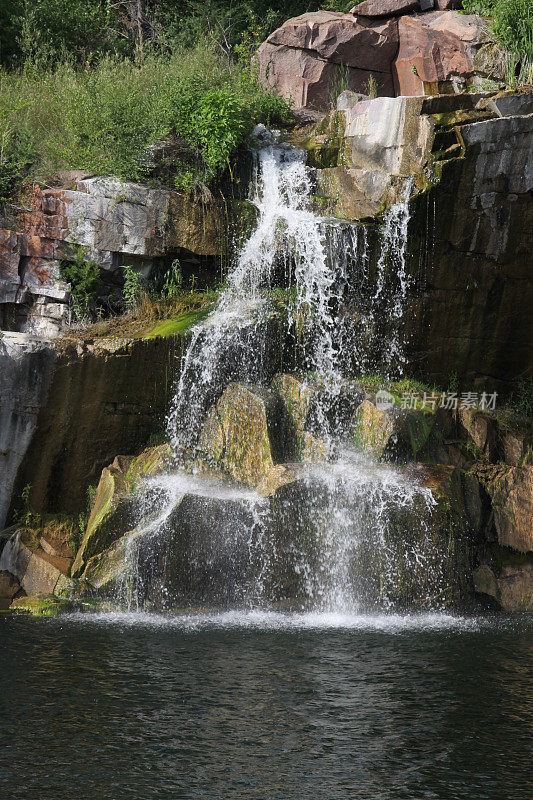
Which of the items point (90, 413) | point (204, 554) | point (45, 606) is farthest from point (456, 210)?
point (45, 606)

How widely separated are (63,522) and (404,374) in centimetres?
546

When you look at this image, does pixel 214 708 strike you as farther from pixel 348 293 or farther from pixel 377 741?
pixel 348 293

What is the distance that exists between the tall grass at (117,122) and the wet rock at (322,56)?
246cm

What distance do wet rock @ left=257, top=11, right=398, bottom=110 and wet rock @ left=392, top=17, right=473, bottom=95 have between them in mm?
320

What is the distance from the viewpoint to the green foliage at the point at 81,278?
11883mm

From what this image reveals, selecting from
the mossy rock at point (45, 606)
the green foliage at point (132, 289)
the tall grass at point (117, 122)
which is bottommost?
the mossy rock at point (45, 606)

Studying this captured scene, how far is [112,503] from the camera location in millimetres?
9922

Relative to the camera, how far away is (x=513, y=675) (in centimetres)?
709

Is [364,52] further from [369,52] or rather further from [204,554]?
[204,554]

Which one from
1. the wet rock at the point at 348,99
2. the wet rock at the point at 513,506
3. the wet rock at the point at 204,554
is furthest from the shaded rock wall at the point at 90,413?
the wet rock at the point at 348,99

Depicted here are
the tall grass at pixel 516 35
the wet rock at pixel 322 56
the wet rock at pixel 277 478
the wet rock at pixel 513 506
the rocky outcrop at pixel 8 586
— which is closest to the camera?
the wet rock at pixel 277 478

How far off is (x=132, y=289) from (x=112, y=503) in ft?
11.5

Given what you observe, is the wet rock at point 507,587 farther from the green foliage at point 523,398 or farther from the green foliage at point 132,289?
the green foliage at point 132,289

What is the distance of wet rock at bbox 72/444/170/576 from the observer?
9.88 meters
